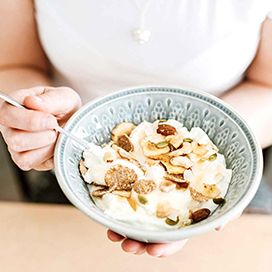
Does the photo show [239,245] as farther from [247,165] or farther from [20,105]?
[20,105]

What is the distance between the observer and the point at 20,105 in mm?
602

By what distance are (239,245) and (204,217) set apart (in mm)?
288

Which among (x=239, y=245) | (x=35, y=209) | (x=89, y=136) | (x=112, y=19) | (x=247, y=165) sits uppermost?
(x=112, y=19)

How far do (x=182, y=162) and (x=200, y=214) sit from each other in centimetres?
11

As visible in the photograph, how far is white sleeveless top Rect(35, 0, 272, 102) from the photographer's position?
777mm

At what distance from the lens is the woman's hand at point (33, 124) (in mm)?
583

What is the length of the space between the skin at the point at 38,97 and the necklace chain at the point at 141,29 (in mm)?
209

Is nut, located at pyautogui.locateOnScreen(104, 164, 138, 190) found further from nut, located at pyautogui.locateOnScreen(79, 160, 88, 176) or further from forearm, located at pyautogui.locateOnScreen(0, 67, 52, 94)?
forearm, located at pyautogui.locateOnScreen(0, 67, 52, 94)

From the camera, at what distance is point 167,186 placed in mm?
576

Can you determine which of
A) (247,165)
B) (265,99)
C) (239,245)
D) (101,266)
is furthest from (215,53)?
(101,266)

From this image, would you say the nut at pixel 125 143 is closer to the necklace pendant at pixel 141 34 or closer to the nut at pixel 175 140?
the nut at pixel 175 140

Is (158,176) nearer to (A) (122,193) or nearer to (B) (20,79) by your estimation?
(A) (122,193)

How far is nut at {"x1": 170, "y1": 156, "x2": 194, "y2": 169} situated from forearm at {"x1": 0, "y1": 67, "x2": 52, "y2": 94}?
1.68 ft

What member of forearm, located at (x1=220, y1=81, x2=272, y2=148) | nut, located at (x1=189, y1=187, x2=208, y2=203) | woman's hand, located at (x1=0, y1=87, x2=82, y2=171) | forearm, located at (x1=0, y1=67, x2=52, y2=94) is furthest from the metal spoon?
forearm, located at (x1=220, y1=81, x2=272, y2=148)
